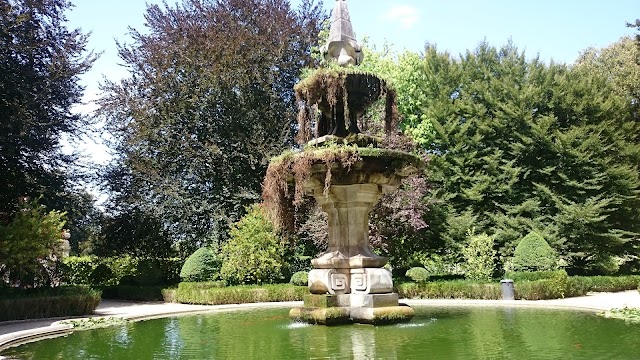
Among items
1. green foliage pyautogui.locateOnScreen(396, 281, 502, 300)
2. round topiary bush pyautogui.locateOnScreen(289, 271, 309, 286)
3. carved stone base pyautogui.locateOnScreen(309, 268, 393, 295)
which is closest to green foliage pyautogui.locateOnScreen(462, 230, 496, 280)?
green foliage pyautogui.locateOnScreen(396, 281, 502, 300)

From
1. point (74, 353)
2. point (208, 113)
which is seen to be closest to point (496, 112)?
point (208, 113)

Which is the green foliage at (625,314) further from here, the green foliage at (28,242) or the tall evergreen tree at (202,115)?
the tall evergreen tree at (202,115)

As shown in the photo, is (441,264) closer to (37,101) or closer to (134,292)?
(134,292)

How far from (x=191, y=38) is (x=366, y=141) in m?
19.4

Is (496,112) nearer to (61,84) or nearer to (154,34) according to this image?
(154,34)

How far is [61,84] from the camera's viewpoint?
78.9 ft

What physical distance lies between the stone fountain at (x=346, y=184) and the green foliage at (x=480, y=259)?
12.5m

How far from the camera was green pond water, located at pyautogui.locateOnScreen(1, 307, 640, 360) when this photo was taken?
26.9 feet

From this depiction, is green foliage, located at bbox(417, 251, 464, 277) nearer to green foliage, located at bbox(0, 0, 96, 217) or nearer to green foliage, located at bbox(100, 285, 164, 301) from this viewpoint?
green foliage, located at bbox(100, 285, 164, 301)

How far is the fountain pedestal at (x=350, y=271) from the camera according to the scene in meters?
12.2

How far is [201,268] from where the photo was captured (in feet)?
82.3

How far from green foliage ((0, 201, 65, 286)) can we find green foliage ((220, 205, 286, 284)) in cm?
741

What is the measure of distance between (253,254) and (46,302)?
930 cm

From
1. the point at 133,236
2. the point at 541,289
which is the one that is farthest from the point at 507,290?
the point at 133,236
